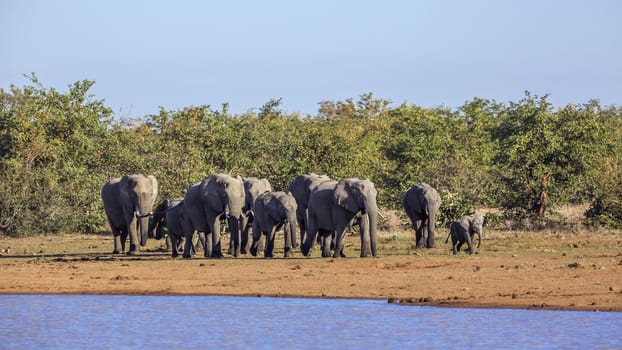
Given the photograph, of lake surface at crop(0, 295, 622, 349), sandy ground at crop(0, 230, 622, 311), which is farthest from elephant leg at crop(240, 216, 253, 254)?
lake surface at crop(0, 295, 622, 349)

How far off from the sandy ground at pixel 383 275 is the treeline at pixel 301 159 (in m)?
6.83

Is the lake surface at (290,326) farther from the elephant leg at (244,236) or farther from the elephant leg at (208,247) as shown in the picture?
the elephant leg at (244,236)

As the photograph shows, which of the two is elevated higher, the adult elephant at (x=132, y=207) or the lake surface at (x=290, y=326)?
the adult elephant at (x=132, y=207)

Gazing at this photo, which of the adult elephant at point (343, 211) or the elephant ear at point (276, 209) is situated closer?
the adult elephant at point (343, 211)

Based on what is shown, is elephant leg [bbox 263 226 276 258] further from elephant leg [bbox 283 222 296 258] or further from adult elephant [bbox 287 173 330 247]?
adult elephant [bbox 287 173 330 247]

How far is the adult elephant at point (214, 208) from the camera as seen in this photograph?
94.0ft

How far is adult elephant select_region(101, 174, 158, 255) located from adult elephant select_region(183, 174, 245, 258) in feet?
8.22

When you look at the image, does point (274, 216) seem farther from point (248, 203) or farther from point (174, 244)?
point (174, 244)

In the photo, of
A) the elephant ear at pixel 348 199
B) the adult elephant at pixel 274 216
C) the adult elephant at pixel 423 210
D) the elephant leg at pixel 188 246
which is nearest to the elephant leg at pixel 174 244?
the elephant leg at pixel 188 246

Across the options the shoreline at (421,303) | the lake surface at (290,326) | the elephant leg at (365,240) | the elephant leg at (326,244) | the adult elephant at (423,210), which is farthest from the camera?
the adult elephant at (423,210)

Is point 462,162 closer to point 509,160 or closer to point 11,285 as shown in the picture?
point 509,160

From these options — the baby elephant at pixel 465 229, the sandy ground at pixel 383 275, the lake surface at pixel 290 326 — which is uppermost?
the baby elephant at pixel 465 229

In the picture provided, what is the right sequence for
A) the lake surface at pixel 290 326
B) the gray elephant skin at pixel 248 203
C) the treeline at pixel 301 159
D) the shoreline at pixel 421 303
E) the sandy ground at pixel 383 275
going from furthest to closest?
the treeline at pixel 301 159, the gray elephant skin at pixel 248 203, the sandy ground at pixel 383 275, the shoreline at pixel 421 303, the lake surface at pixel 290 326

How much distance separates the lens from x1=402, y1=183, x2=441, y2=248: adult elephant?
31031 mm
